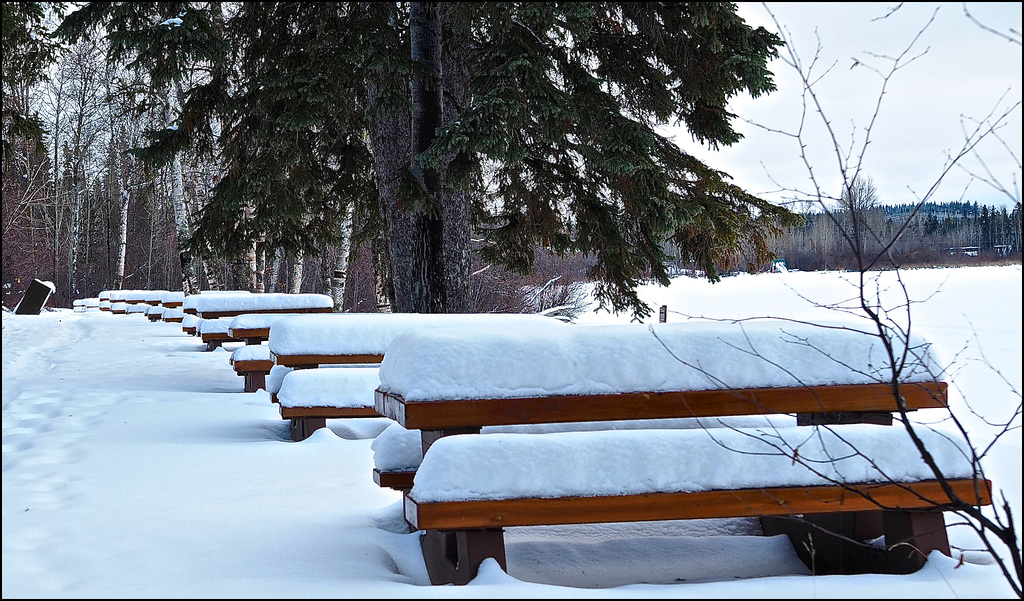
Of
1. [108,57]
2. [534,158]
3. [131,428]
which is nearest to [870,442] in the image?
[131,428]

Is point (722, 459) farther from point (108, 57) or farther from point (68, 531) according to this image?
point (108, 57)

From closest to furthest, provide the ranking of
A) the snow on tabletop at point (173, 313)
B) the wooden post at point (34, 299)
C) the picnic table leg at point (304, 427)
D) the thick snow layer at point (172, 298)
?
1. the picnic table leg at point (304, 427)
2. the snow on tabletop at point (173, 313)
3. the thick snow layer at point (172, 298)
4. the wooden post at point (34, 299)

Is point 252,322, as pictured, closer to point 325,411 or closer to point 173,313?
point 325,411

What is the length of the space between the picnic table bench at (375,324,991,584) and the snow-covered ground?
158 mm

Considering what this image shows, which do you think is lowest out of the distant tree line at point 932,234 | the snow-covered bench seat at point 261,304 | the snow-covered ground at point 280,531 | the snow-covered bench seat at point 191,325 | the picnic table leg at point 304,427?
the snow-covered ground at point 280,531

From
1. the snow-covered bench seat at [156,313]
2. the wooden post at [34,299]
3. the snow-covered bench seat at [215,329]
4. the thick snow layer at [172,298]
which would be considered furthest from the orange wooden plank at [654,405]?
A: the wooden post at [34,299]

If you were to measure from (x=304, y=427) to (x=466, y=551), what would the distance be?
2867 millimetres

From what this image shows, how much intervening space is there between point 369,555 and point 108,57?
626cm

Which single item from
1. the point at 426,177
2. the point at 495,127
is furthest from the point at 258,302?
the point at 495,127

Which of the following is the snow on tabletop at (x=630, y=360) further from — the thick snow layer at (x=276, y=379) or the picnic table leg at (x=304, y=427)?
the thick snow layer at (x=276, y=379)

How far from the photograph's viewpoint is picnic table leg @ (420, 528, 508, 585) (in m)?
2.57

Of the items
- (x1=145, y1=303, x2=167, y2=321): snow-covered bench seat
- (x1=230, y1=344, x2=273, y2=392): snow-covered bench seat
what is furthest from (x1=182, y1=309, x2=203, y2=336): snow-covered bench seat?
(x1=230, y1=344, x2=273, y2=392): snow-covered bench seat

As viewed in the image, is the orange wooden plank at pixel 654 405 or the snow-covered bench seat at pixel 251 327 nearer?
the orange wooden plank at pixel 654 405

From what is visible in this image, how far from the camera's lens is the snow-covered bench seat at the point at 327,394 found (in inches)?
196
